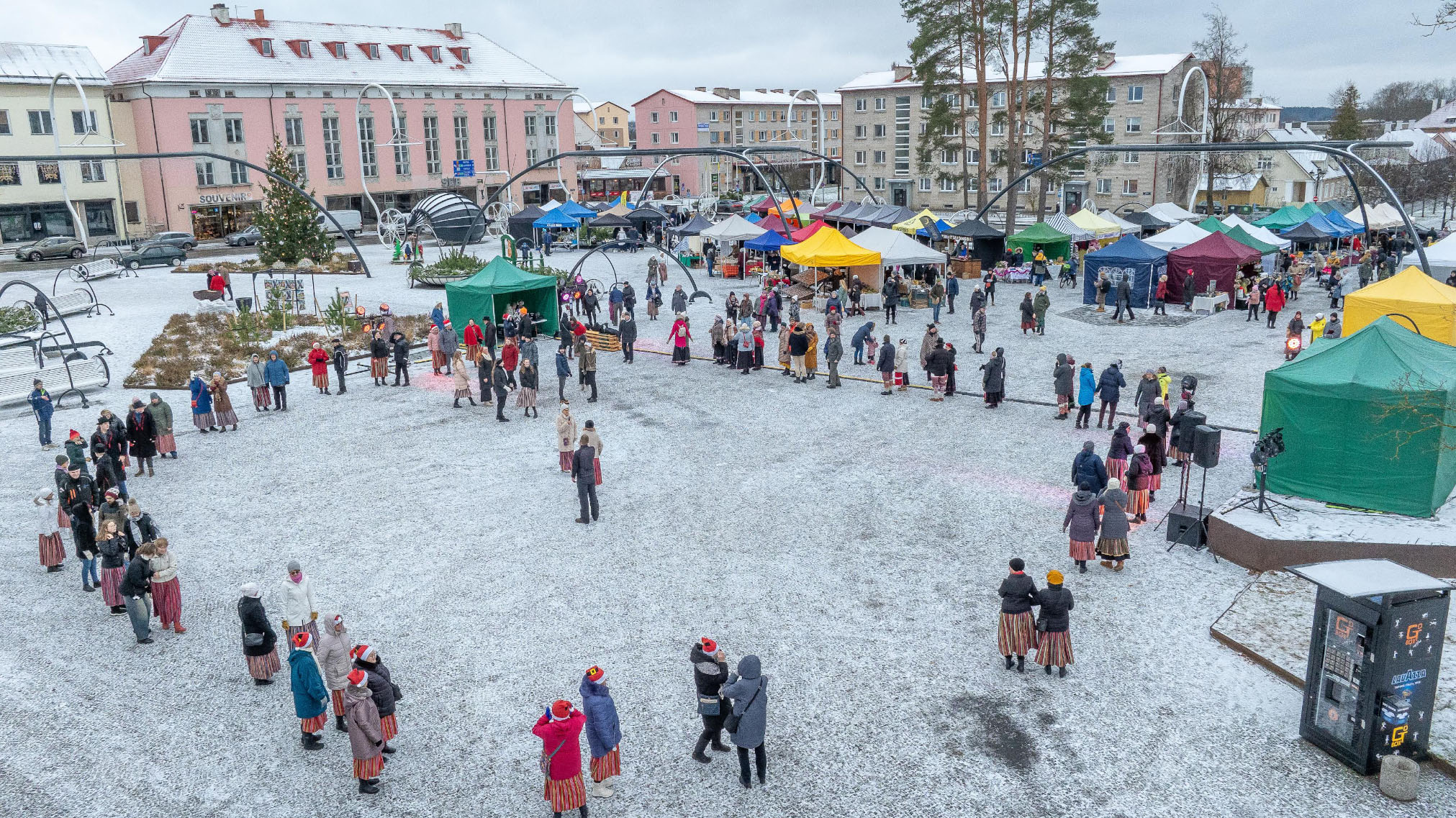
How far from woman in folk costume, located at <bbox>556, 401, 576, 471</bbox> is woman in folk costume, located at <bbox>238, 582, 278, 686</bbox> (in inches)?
237

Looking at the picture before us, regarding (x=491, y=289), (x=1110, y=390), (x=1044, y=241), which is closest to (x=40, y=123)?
(x=491, y=289)

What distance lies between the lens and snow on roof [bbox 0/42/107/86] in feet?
164

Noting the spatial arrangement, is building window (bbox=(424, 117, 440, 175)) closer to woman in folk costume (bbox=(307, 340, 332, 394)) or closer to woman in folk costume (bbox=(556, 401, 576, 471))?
woman in folk costume (bbox=(307, 340, 332, 394))

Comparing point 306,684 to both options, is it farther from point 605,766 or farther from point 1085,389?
point 1085,389

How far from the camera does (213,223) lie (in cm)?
5722

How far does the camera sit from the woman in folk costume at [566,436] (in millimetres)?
14984

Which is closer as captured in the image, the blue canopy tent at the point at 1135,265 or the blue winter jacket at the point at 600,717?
the blue winter jacket at the point at 600,717

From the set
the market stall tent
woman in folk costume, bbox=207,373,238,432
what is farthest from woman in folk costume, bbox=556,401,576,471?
the market stall tent

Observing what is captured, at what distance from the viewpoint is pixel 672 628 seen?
10.4 metres

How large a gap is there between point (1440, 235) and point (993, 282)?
2537 centimetres

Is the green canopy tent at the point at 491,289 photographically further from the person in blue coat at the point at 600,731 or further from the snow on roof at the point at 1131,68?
the snow on roof at the point at 1131,68

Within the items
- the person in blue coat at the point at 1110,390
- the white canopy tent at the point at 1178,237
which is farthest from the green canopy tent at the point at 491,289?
the white canopy tent at the point at 1178,237

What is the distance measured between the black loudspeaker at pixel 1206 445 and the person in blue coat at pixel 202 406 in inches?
636

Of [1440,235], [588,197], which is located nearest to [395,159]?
[588,197]
